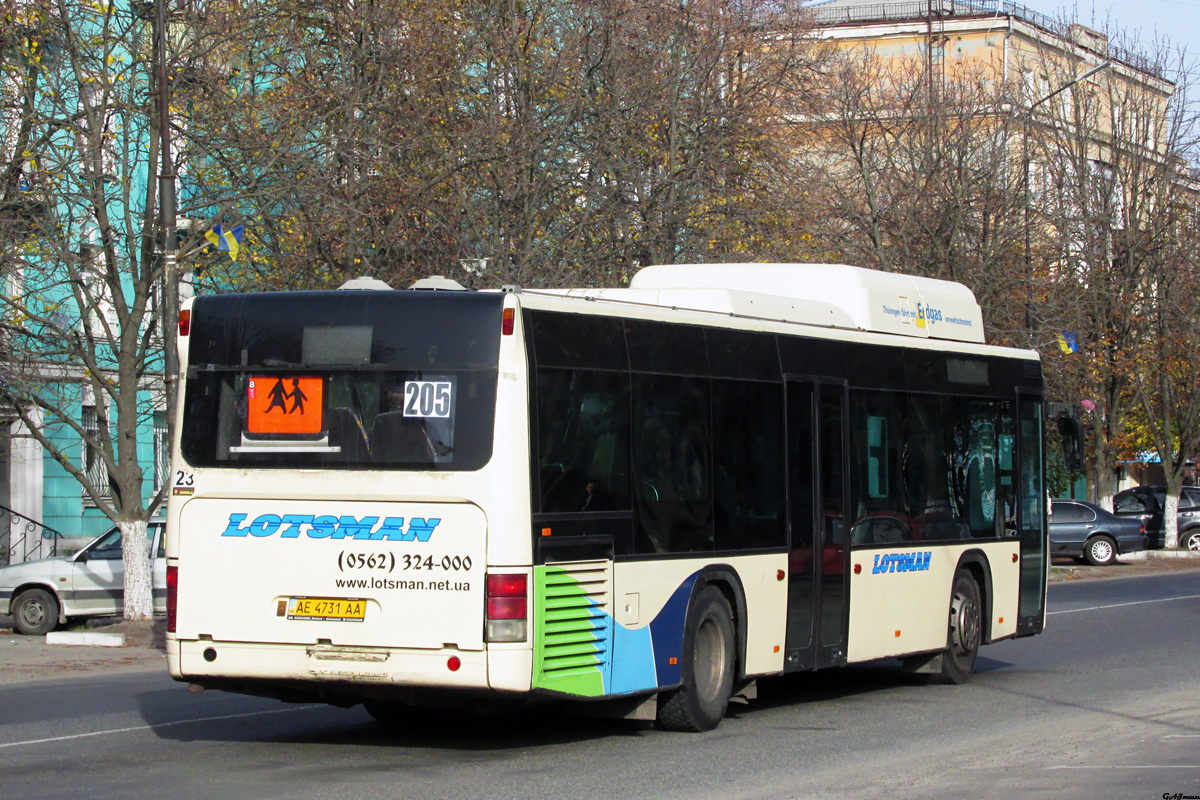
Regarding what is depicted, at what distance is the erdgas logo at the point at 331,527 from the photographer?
9.45m

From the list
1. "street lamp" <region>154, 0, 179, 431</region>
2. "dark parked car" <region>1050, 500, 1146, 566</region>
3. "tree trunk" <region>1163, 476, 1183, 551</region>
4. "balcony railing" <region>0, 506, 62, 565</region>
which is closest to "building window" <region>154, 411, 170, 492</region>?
"balcony railing" <region>0, 506, 62, 565</region>

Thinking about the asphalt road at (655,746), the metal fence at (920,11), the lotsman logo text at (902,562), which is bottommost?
the asphalt road at (655,746)

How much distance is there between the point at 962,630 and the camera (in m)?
14.4

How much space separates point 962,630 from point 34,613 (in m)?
12.4

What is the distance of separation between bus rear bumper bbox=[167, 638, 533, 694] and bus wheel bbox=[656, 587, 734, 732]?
1774 millimetres

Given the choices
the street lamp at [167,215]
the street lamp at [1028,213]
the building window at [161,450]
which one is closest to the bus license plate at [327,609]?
the street lamp at [167,215]

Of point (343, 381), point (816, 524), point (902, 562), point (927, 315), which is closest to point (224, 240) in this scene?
point (927, 315)

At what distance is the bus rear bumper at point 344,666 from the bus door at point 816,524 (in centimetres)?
332

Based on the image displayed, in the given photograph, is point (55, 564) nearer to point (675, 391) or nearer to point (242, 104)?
point (242, 104)

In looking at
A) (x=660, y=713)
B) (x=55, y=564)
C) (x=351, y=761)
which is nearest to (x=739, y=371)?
(x=660, y=713)

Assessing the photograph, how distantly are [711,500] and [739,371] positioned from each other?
1.04 m

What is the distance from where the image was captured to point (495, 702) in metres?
9.74

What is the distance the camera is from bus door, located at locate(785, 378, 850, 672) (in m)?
12.0

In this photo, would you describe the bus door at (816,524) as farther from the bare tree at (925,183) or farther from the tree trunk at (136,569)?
the bare tree at (925,183)
